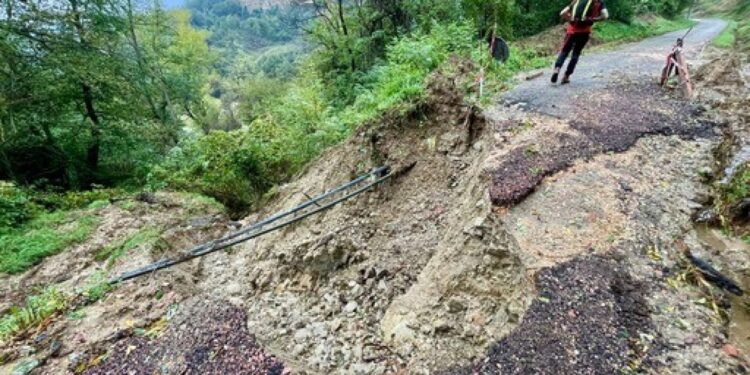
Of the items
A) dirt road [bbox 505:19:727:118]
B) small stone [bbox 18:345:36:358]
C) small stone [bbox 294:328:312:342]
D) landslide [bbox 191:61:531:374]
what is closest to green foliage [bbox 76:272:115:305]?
small stone [bbox 18:345:36:358]

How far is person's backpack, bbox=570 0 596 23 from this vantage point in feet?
17.9

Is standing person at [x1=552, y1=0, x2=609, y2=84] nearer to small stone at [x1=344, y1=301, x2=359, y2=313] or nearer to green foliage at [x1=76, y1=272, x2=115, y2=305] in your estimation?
small stone at [x1=344, y1=301, x2=359, y2=313]

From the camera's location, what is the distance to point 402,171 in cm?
448

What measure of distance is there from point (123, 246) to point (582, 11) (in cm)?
798

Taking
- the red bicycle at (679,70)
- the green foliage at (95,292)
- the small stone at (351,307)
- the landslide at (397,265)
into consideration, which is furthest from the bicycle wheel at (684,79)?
the green foliage at (95,292)

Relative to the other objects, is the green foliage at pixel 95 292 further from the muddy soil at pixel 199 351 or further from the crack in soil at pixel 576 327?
the crack in soil at pixel 576 327

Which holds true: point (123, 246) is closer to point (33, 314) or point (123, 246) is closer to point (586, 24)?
point (33, 314)

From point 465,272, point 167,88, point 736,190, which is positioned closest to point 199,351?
point 465,272

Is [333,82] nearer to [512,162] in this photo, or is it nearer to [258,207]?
[258,207]

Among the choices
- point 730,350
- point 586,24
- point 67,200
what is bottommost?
point 730,350

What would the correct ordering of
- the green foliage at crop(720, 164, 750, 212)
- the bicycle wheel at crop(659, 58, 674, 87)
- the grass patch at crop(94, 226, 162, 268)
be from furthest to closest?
the bicycle wheel at crop(659, 58, 674, 87)
the grass patch at crop(94, 226, 162, 268)
the green foliage at crop(720, 164, 750, 212)

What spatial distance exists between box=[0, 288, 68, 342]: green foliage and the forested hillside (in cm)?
403

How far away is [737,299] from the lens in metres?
2.68

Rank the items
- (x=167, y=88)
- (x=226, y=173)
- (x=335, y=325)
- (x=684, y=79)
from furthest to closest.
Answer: (x=167, y=88)
(x=226, y=173)
(x=684, y=79)
(x=335, y=325)
